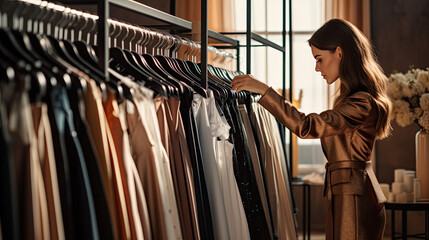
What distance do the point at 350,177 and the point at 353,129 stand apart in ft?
0.66

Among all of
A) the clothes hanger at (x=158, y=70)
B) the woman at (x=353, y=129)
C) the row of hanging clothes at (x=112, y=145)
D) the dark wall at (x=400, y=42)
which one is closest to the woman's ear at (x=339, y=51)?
the woman at (x=353, y=129)

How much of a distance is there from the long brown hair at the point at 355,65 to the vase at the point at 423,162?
162cm

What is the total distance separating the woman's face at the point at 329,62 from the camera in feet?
7.70

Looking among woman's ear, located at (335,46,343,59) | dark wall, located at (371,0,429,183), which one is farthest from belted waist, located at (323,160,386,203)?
dark wall, located at (371,0,429,183)

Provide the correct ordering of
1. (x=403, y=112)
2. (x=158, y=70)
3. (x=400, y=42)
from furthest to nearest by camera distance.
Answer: (x=400, y=42), (x=403, y=112), (x=158, y=70)

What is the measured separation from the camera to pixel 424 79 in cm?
384

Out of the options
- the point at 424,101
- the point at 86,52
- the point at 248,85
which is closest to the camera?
the point at 86,52

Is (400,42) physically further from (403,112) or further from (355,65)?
(355,65)

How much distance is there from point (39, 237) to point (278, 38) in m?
4.69

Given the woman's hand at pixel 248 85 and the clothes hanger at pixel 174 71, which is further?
the woman's hand at pixel 248 85

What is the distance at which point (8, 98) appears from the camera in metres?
1.08

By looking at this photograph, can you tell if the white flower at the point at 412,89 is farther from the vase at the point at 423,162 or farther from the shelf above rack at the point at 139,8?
the shelf above rack at the point at 139,8

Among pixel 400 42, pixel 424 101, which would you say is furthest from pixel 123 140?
pixel 400 42

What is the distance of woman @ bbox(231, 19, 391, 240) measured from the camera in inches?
89.3
